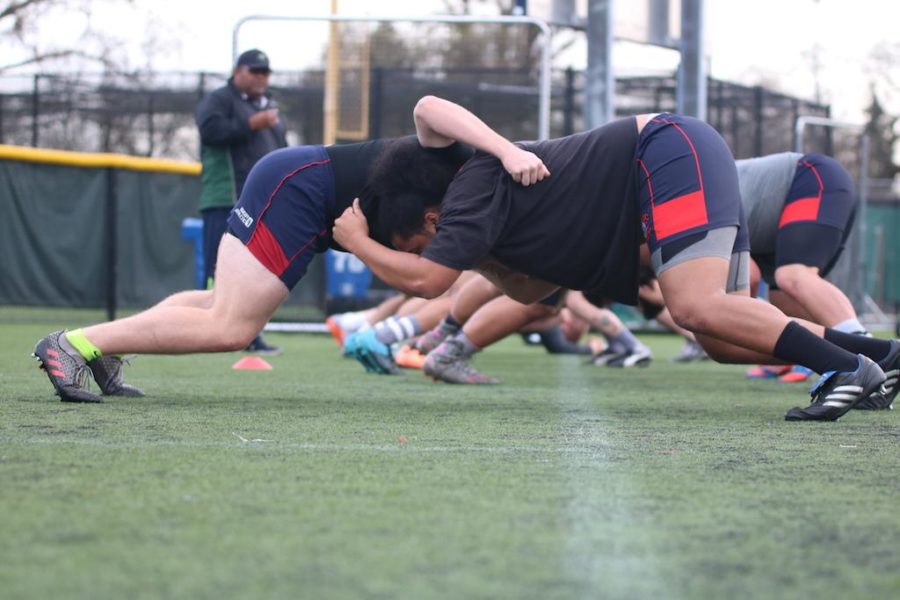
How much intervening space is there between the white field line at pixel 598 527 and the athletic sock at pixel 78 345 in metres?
1.69

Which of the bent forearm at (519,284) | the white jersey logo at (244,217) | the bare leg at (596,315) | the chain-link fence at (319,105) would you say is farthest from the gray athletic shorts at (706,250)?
the chain-link fence at (319,105)

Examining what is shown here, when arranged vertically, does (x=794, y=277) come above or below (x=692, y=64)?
below

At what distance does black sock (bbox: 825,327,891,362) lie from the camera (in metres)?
4.41

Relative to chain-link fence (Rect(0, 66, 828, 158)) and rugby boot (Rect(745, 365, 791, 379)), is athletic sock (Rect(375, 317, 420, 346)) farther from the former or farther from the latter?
chain-link fence (Rect(0, 66, 828, 158))

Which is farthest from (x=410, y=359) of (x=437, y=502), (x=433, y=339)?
(x=437, y=502)

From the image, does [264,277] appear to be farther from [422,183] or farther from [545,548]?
[545,548]

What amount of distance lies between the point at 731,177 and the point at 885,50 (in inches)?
1354

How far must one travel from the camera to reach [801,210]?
18.5 feet

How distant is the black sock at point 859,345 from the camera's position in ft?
14.5

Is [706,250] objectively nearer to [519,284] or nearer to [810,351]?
[810,351]

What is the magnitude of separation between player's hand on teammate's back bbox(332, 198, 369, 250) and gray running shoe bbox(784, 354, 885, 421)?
1596 millimetres

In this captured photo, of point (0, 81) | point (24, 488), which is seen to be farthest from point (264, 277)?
point (0, 81)

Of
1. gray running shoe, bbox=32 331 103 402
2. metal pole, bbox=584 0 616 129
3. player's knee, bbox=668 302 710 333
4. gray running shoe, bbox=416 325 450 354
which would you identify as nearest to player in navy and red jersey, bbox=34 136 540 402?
gray running shoe, bbox=32 331 103 402

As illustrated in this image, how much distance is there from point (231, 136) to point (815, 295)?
405cm
